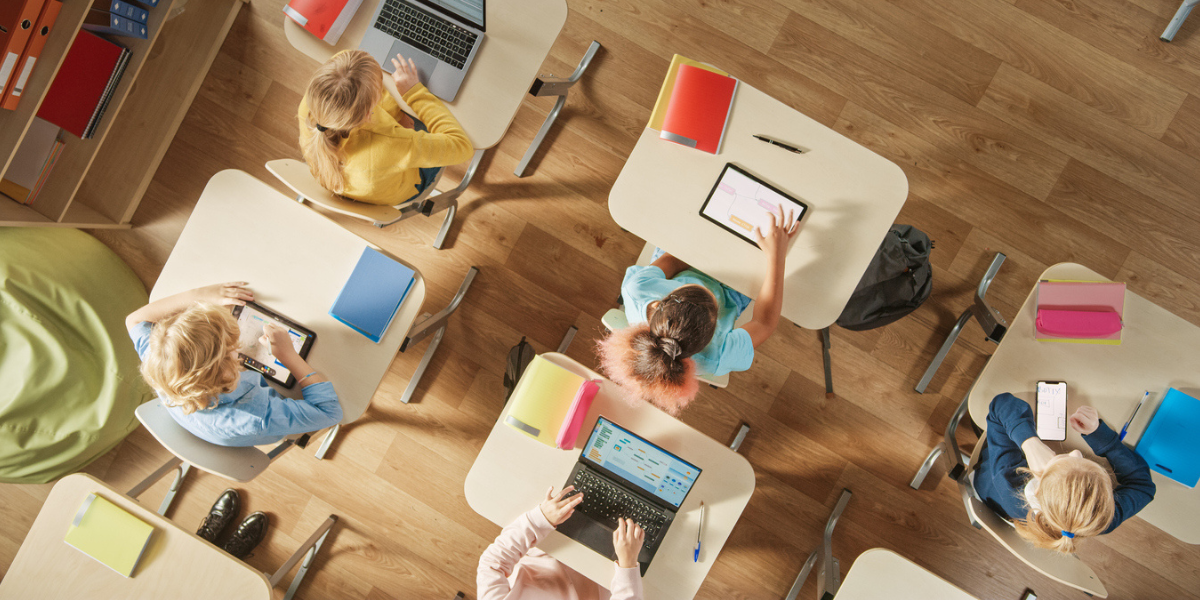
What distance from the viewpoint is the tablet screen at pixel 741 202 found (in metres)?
1.62

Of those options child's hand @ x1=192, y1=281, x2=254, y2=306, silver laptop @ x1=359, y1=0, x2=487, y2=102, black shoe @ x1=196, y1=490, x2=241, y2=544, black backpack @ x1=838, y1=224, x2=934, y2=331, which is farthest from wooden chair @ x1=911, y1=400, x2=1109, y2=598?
black shoe @ x1=196, y1=490, x2=241, y2=544

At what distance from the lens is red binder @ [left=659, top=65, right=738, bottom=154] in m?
1.62

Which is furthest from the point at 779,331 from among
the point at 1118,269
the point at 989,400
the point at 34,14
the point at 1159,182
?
the point at 34,14

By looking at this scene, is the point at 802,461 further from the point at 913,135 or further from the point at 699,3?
the point at 699,3

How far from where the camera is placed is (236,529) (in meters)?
2.35

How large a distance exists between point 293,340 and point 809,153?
1.58 metres

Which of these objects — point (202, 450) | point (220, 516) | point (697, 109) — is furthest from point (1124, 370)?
point (220, 516)

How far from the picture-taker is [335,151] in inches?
60.7

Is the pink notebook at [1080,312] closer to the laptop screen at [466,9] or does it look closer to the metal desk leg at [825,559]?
the metal desk leg at [825,559]

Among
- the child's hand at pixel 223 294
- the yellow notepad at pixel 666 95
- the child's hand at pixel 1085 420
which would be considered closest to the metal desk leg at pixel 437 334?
the child's hand at pixel 223 294

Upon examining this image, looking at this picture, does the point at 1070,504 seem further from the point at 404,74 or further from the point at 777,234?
the point at 404,74

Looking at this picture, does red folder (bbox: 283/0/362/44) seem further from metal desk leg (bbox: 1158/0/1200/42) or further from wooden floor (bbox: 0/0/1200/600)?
metal desk leg (bbox: 1158/0/1200/42)

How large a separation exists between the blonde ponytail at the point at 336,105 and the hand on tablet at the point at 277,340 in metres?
0.46

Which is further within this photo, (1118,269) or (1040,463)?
(1118,269)
